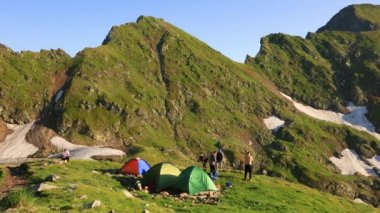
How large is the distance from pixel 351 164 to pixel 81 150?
10754cm

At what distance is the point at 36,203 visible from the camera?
2534cm

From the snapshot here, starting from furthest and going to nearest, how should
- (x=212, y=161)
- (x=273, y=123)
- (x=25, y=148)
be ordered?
(x=273, y=123) → (x=25, y=148) → (x=212, y=161)

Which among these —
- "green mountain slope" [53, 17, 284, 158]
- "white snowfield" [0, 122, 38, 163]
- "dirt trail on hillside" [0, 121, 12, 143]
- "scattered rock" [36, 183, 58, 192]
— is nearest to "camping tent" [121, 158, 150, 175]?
"scattered rock" [36, 183, 58, 192]

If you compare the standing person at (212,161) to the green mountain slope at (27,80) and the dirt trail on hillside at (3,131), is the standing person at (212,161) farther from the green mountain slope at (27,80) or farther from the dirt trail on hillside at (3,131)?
the green mountain slope at (27,80)

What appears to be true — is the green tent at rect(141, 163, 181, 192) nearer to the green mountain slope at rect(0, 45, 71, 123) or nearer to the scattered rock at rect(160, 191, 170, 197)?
the scattered rock at rect(160, 191, 170, 197)

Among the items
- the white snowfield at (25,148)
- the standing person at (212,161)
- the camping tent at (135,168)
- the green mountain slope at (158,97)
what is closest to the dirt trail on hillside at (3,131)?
the white snowfield at (25,148)

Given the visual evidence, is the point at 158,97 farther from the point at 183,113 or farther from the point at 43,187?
the point at 43,187

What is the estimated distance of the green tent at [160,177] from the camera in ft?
132

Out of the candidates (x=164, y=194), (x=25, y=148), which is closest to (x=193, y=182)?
(x=164, y=194)

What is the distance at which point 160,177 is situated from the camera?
40438mm

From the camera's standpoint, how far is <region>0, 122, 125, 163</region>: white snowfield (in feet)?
361

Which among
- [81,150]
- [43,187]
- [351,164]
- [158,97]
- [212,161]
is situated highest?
[158,97]

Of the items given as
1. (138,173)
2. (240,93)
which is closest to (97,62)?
(240,93)

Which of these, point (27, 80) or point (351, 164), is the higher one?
point (27, 80)
